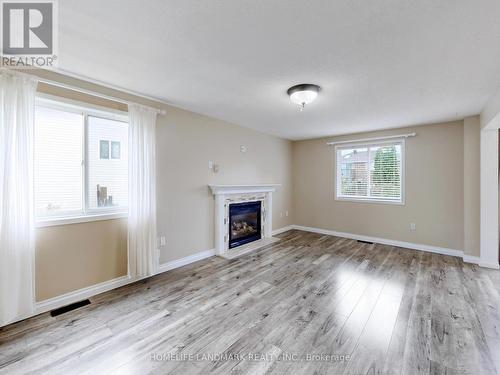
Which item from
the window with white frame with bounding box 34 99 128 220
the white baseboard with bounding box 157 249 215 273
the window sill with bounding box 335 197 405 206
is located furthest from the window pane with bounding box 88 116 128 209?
the window sill with bounding box 335 197 405 206

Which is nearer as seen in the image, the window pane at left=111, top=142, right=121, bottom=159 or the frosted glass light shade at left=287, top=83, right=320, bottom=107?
the frosted glass light shade at left=287, top=83, right=320, bottom=107

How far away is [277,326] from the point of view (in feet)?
6.63

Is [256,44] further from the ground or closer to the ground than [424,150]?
further from the ground

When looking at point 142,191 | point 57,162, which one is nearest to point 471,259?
point 142,191

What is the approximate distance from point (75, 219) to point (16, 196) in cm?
55

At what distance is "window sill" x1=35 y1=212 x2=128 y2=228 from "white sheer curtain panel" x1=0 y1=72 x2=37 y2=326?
16cm

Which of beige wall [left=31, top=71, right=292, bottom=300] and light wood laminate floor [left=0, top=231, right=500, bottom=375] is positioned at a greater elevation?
beige wall [left=31, top=71, right=292, bottom=300]

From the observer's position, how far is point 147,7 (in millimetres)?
1423

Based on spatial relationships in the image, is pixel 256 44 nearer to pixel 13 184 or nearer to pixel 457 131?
pixel 13 184

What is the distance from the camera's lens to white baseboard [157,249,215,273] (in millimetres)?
3224

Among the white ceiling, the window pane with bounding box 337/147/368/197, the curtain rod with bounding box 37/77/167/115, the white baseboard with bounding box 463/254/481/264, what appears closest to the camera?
the white ceiling

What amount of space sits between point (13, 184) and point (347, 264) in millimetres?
4195

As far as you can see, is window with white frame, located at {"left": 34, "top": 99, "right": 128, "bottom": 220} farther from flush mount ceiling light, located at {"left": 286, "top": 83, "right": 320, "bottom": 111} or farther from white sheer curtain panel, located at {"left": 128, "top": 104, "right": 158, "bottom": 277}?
flush mount ceiling light, located at {"left": 286, "top": 83, "right": 320, "bottom": 111}

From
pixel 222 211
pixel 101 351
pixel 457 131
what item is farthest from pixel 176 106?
pixel 457 131
